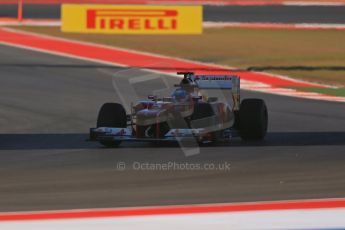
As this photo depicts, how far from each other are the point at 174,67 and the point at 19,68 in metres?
3.79

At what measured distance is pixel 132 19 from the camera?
28328 mm

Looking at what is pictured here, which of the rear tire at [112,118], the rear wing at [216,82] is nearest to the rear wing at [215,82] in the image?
the rear wing at [216,82]

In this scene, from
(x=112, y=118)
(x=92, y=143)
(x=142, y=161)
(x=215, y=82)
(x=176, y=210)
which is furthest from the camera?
(x=215, y=82)

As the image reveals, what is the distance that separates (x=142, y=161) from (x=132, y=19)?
1643cm

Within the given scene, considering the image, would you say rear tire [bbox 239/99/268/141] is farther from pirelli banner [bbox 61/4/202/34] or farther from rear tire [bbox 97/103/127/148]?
pirelli banner [bbox 61/4/202/34]

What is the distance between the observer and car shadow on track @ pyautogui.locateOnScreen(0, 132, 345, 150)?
1373 centimetres

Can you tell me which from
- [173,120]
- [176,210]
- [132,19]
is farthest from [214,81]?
[132,19]

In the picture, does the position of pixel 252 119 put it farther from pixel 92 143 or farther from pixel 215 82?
pixel 92 143

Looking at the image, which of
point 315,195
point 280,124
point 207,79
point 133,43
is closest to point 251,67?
point 133,43

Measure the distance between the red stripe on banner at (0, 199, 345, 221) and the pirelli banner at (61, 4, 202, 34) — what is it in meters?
18.0

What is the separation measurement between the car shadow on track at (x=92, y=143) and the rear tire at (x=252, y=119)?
0.47 feet

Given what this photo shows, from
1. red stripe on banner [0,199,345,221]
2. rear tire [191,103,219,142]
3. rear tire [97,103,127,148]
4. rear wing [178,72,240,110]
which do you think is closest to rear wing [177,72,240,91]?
rear wing [178,72,240,110]

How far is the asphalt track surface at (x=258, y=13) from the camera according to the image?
3453cm

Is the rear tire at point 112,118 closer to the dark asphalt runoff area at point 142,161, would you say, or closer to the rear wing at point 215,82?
the dark asphalt runoff area at point 142,161
